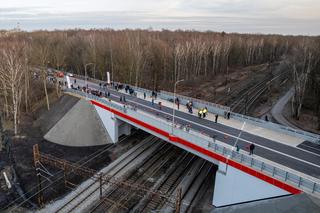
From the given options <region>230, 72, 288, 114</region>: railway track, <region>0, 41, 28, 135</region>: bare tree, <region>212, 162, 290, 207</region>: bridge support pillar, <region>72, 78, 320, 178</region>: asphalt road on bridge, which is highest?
<region>0, 41, 28, 135</region>: bare tree

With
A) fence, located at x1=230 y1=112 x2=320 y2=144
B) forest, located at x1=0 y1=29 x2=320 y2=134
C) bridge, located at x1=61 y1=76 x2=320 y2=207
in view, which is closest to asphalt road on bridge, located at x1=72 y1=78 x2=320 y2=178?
bridge, located at x1=61 y1=76 x2=320 y2=207

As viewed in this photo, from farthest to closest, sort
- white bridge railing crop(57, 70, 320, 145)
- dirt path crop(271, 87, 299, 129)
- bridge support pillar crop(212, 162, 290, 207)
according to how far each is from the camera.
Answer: dirt path crop(271, 87, 299, 129) → white bridge railing crop(57, 70, 320, 145) → bridge support pillar crop(212, 162, 290, 207)

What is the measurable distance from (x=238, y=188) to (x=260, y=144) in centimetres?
641

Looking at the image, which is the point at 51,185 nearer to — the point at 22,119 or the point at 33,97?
the point at 22,119

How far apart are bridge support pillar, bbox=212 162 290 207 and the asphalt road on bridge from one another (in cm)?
352

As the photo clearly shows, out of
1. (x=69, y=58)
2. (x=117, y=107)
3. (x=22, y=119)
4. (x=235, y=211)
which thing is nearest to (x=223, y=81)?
(x=69, y=58)

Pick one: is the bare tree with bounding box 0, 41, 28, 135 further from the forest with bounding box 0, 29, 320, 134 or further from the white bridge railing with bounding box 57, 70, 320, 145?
the white bridge railing with bounding box 57, 70, 320, 145

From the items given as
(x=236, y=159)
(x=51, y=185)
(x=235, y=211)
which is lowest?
(x=51, y=185)

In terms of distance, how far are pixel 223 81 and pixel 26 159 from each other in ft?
225

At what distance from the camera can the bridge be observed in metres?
21.7

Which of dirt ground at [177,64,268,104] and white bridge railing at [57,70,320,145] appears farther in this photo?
dirt ground at [177,64,268,104]

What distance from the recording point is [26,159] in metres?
35.4

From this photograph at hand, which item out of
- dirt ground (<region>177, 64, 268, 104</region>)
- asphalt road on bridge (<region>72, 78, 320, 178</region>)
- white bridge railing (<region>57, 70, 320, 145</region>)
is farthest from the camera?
dirt ground (<region>177, 64, 268, 104</region>)

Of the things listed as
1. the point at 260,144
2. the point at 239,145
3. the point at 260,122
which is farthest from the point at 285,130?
the point at 239,145
